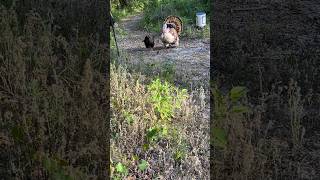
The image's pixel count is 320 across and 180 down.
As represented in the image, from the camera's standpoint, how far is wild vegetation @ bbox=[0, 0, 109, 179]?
209cm

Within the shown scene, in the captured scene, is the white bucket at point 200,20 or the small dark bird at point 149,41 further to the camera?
the white bucket at point 200,20

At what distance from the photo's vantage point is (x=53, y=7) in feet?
10.8

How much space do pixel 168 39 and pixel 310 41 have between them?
3.43 m

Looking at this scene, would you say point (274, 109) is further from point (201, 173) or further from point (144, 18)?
point (144, 18)

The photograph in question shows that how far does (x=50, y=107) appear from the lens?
2271mm

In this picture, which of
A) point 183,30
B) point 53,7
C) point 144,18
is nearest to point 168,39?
point 183,30

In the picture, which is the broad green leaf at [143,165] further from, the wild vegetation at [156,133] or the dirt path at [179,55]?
the dirt path at [179,55]

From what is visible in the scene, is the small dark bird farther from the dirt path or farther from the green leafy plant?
the green leafy plant

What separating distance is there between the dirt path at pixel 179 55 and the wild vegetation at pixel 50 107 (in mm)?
1411

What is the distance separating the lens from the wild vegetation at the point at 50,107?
2092 millimetres

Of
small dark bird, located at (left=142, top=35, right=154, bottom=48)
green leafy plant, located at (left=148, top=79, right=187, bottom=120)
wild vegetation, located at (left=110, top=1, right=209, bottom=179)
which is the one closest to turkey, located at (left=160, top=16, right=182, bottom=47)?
small dark bird, located at (left=142, top=35, right=154, bottom=48)

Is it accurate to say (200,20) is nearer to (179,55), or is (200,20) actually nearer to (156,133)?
(179,55)

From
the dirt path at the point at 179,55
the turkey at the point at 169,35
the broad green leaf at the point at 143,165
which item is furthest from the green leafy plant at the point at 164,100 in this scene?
the turkey at the point at 169,35

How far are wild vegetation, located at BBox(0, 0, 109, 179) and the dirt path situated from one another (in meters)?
1.41
